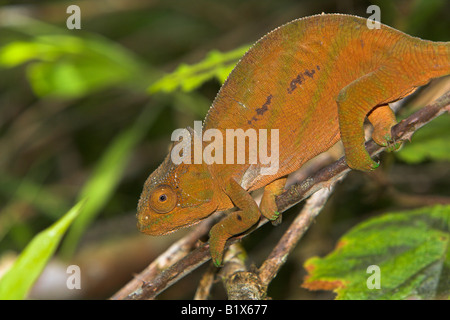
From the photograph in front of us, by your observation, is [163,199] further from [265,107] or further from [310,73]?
[310,73]

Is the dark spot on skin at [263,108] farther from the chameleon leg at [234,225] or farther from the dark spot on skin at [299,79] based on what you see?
the chameleon leg at [234,225]

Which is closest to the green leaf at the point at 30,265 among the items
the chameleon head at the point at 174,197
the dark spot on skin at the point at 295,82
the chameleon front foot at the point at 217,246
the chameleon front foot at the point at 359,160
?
the chameleon head at the point at 174,197

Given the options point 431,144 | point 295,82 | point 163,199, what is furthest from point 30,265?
point 431,144

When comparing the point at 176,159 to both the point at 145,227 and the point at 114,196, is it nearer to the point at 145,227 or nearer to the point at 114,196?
the point at 145,227

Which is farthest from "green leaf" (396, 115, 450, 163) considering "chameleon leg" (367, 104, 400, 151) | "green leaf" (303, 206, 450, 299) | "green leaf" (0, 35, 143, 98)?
"green leaf" (0, 35, 143, 98)

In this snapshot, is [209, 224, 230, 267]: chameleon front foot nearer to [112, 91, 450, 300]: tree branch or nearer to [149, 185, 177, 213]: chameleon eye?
[112, 91, 450, 300]: tree branch
